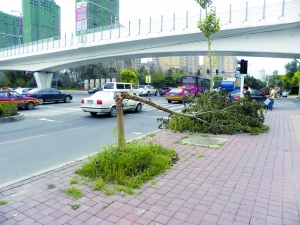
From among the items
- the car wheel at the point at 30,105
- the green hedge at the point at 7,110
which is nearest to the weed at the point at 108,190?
the green hedge at the point at 7,110

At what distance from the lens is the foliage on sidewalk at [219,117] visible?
338 inches

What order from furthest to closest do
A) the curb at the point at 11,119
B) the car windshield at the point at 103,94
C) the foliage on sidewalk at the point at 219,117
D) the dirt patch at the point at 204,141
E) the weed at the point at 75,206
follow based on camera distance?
the car windshield at the point at 103,94
the curb at the point at 11,119
the foliage on sidewalk at the point at 219,117
the dirt patch at the point at 204,141
the weed at the point at 75,206

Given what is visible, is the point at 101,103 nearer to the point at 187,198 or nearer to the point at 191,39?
the point at 187,198

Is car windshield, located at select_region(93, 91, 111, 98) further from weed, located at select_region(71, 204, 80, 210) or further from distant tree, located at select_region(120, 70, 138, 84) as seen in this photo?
distant tree, located at select_region(120, 70, 138, 84)

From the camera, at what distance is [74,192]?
376cm

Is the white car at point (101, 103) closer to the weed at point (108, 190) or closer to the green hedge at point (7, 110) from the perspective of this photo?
the green hedge at point (7, 110)

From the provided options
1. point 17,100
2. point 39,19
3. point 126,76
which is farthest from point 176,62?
point 17,100

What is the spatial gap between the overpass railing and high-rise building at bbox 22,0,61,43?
4.34 meters

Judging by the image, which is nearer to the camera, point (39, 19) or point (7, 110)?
point (7, 110)

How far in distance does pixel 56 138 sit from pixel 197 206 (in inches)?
241

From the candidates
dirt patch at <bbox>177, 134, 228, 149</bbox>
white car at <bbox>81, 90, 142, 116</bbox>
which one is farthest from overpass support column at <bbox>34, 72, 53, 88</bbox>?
dirt patch at <bbox>177, 134, 228, 149</bbox>

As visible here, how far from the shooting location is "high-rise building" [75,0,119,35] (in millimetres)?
29886

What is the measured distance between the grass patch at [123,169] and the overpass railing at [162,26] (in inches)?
681

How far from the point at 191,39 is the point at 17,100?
15.8m
